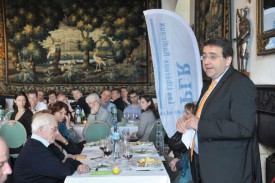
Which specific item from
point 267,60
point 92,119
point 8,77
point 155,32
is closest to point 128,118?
point 92,119

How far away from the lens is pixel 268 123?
4422mm

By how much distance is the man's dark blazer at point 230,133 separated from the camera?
255 centimetres

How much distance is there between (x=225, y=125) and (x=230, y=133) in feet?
0.20

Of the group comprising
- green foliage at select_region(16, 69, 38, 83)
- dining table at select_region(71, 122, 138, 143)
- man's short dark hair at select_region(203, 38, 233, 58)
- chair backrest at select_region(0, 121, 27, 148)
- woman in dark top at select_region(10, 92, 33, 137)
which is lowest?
dining table at select_region(71, 122, 138, 143)

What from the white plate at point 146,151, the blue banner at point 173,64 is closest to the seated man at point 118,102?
the blue banner at point 173,64

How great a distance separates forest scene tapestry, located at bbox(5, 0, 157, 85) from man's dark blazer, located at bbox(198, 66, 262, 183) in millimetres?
10907

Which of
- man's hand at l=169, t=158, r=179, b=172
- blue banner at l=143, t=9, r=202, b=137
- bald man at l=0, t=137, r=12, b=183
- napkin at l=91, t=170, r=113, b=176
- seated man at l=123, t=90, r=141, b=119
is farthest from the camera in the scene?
seated man at l=123, t=90, r=141, b=119

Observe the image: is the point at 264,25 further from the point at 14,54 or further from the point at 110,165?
the point at 14,54

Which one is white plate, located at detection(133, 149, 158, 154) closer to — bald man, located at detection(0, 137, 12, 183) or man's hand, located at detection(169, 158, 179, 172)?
man's hand, located at detection(169, 158, 179, 172)

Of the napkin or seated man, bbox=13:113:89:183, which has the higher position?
seated man, bbox=13:113:89:183

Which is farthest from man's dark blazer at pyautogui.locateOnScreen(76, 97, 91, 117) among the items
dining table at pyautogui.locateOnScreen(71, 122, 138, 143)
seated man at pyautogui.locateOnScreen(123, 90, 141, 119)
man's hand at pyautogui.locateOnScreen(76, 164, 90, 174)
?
man's hand at pyautogui.locateOnScreen(76, 164, 90, 174)

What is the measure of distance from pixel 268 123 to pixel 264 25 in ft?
4.19

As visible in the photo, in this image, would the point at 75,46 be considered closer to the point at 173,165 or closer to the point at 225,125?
the point at 173,165

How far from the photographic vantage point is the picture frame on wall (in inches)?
530
